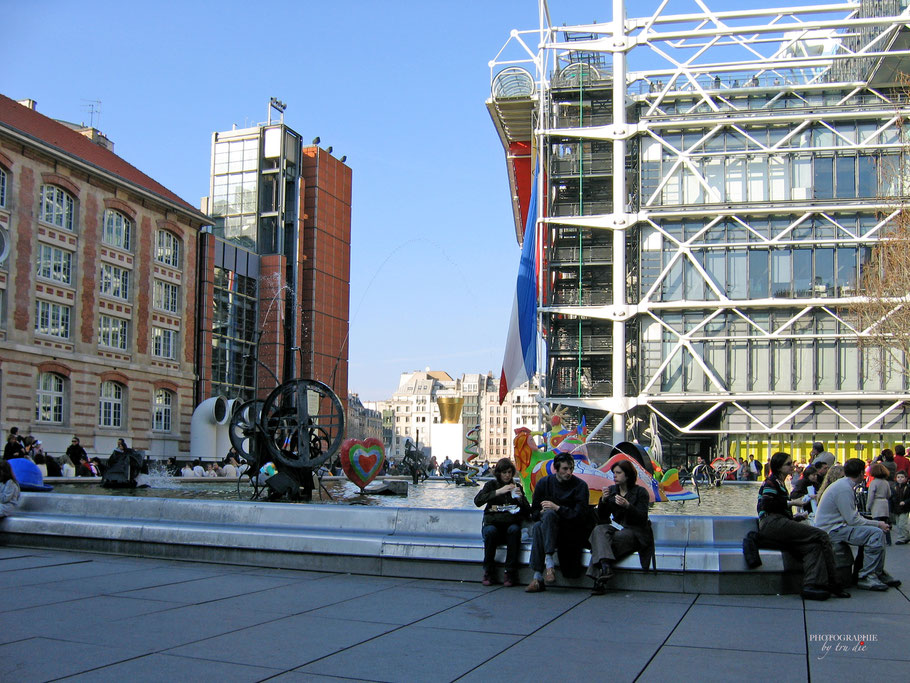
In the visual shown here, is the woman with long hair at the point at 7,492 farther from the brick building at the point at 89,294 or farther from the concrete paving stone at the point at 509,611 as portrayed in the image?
the brick building at the point at 89,294

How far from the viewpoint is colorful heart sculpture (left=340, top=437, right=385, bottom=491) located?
65.0 feet

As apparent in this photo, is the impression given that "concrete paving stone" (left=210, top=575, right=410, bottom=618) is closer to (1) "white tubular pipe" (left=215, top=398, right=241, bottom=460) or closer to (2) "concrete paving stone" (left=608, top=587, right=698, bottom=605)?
(2) "concrete paving stone" (left=608, top=587, right=698, bottom=605)

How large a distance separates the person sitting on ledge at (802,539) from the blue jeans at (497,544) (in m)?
2.36

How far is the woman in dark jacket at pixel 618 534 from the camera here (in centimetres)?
877

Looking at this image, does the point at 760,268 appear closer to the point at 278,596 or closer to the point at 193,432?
the point at 193,432

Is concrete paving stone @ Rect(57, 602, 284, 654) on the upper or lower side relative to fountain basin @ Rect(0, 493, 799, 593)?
lower

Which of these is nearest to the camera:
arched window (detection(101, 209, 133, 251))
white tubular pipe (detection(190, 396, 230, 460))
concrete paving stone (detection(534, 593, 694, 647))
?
concrete paving stone (detection(534, 593, 694, 647))

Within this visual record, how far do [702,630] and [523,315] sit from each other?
31576 millimetres

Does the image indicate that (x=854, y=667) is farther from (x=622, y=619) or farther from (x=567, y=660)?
(x=622, y=619)

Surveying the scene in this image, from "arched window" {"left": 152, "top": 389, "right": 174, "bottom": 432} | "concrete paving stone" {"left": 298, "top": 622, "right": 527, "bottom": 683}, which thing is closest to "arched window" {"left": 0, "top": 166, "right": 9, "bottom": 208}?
"arched window" {"left": 152, "top": 389, "right": 174, "bottom": 432}

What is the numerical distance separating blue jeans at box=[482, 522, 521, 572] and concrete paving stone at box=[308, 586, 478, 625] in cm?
73

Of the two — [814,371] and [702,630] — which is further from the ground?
[814,371]

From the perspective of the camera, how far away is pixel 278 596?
27.6 feet

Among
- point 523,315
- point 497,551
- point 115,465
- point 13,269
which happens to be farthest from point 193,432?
point 497,551
